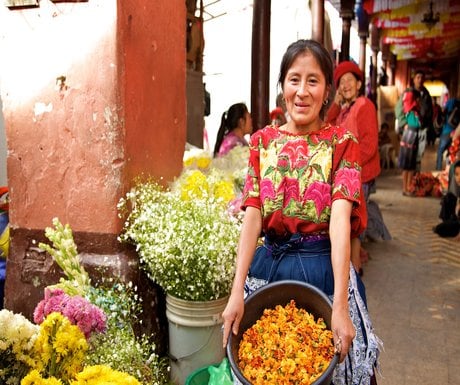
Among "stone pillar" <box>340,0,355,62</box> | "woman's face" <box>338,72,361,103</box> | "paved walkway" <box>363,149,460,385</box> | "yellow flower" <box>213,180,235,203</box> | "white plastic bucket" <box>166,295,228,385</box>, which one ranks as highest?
"stone pillar" <box>340,0,355,62</box>

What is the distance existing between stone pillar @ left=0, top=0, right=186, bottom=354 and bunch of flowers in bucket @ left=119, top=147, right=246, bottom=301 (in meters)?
0.10

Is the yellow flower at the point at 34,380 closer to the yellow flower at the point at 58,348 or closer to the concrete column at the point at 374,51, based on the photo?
the yellow flower at the point at 58,348

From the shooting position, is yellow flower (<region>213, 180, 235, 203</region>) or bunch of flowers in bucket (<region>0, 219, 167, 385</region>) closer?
bunch of flowers in bucket (<region>0, 219, 167, 385</region>)

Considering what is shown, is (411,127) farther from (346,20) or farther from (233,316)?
(233,316)

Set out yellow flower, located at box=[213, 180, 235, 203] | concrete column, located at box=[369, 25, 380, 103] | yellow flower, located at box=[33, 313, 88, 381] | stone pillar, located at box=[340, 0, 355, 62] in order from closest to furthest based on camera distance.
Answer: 1. yellow flower, located at box=[33, 313, 88, 381]
2. yellow flower, located at box=[213, 180, 235, 203]
3. stone pillar, located at box=[340, 0, 355, 62]
4. concrete column, located at box=[369, 25, 380, 103]

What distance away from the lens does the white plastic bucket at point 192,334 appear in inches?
107

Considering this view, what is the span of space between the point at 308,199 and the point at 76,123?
1404 mm

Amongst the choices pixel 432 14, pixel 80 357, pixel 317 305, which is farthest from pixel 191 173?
pixel 432 14

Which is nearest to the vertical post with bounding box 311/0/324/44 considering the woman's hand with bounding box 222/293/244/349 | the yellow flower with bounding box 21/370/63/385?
the woman's hand with bounding box 222/293/244/349

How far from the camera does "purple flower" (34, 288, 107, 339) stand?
1.67 meters

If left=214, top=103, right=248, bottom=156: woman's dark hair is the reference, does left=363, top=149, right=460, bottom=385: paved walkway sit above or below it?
below

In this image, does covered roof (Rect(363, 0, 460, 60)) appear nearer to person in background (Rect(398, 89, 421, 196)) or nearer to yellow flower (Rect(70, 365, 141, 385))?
person in background (Rect(398, 89, 421, 196))

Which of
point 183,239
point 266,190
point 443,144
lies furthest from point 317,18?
point 443,144

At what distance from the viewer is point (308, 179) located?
1.94 meters
